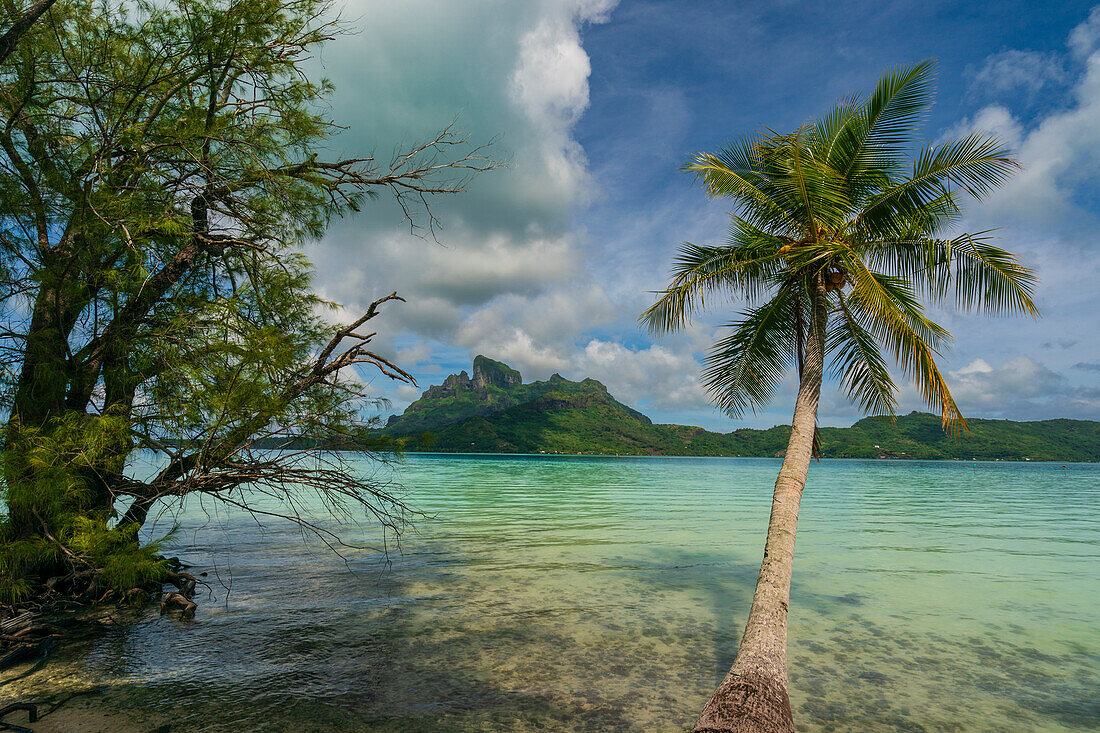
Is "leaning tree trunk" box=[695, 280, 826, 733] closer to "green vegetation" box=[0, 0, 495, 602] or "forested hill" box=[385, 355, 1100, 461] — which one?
"green vegetation" box=[0, 0, 495, 602]

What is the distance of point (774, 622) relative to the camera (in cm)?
521

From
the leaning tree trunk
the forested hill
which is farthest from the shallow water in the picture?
the forested hill

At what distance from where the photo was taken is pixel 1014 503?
106 feet

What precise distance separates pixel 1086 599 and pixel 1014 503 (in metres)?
28.4

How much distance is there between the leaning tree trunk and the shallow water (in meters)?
1.15

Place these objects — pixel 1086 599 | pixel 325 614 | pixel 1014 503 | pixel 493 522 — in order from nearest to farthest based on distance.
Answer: pixel 325 614, pixel 1086 599, pixel 493 522, pixel 1014 503

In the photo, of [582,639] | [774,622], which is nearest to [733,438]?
[582,639]

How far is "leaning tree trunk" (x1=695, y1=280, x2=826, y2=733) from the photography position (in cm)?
425

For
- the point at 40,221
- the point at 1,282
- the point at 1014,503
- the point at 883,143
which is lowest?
the point at 1014,503

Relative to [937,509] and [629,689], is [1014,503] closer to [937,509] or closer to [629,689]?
[937,509]

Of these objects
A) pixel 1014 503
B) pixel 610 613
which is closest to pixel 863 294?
pixel 610 613

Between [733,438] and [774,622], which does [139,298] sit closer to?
[774,622]

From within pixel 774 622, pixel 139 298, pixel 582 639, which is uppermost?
pixel 139 298

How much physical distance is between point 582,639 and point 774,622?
340 cm
